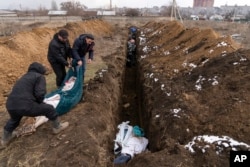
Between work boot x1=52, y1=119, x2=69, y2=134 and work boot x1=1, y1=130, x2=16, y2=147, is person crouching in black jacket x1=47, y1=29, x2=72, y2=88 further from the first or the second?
work boot x1=1, y1=130, x2=16, y2=147

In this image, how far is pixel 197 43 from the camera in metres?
10.4

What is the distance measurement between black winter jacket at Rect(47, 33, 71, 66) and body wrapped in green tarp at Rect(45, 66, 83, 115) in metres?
0.38

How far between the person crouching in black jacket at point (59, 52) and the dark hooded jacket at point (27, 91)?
210cm

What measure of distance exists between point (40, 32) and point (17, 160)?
11313 millimetres

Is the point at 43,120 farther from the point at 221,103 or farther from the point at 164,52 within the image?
the point at 164,52

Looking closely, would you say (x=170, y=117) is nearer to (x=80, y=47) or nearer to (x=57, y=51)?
(x=80, y=47)

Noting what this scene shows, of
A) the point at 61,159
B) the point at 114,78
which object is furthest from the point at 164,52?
the point at 61,159

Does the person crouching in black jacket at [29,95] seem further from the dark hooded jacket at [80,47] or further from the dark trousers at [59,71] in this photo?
the dark trousers at [59,71]

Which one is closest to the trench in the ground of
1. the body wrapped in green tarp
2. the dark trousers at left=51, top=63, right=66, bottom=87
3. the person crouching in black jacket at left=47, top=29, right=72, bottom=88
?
the body wrapped in green tarp

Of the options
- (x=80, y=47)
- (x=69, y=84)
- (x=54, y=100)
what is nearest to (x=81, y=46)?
(x=80, y=47)

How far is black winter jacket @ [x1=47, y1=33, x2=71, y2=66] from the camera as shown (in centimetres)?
646

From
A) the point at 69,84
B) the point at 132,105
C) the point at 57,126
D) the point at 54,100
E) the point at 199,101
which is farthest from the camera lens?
the point at 132,105

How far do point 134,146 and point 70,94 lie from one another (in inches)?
79.7

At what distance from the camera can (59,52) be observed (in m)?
6.55
